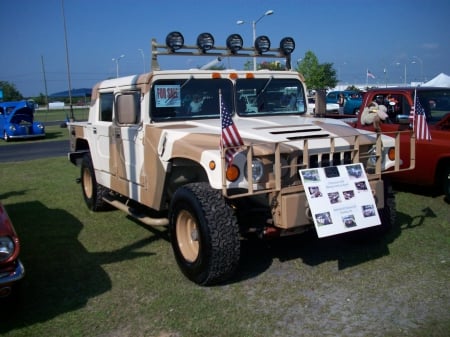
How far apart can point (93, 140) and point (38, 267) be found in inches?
92.5

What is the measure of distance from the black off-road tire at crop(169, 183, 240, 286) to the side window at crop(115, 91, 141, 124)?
1273 mm

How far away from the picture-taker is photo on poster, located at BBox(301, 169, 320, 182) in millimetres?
4133

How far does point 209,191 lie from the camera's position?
433 centimetres

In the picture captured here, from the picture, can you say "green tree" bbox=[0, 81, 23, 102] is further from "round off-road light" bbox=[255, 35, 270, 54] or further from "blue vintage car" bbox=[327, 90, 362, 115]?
"round off-road light" bbox=[255, 35, 270, 54]

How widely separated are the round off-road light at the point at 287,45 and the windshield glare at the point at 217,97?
598 mm

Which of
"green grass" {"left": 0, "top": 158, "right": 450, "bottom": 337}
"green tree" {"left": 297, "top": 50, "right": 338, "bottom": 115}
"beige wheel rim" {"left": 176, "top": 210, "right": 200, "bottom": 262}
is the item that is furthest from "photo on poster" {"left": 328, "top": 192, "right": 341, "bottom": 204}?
"green tree" {"left": 297, "top": 50, "right": 338, "bottom": 115}

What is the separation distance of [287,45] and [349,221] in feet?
10.2

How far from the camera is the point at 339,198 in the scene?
14.0 feet

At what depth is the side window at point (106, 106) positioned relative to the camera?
6.53 m

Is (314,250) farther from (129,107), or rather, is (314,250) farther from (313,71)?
(313,71)

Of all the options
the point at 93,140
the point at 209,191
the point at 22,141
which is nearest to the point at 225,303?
the point at 209,191

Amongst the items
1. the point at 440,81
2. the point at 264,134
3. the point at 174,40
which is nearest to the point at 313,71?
the point at 440,81

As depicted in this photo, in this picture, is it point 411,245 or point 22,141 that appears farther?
point 22,141

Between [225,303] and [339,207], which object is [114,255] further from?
[339,207]
